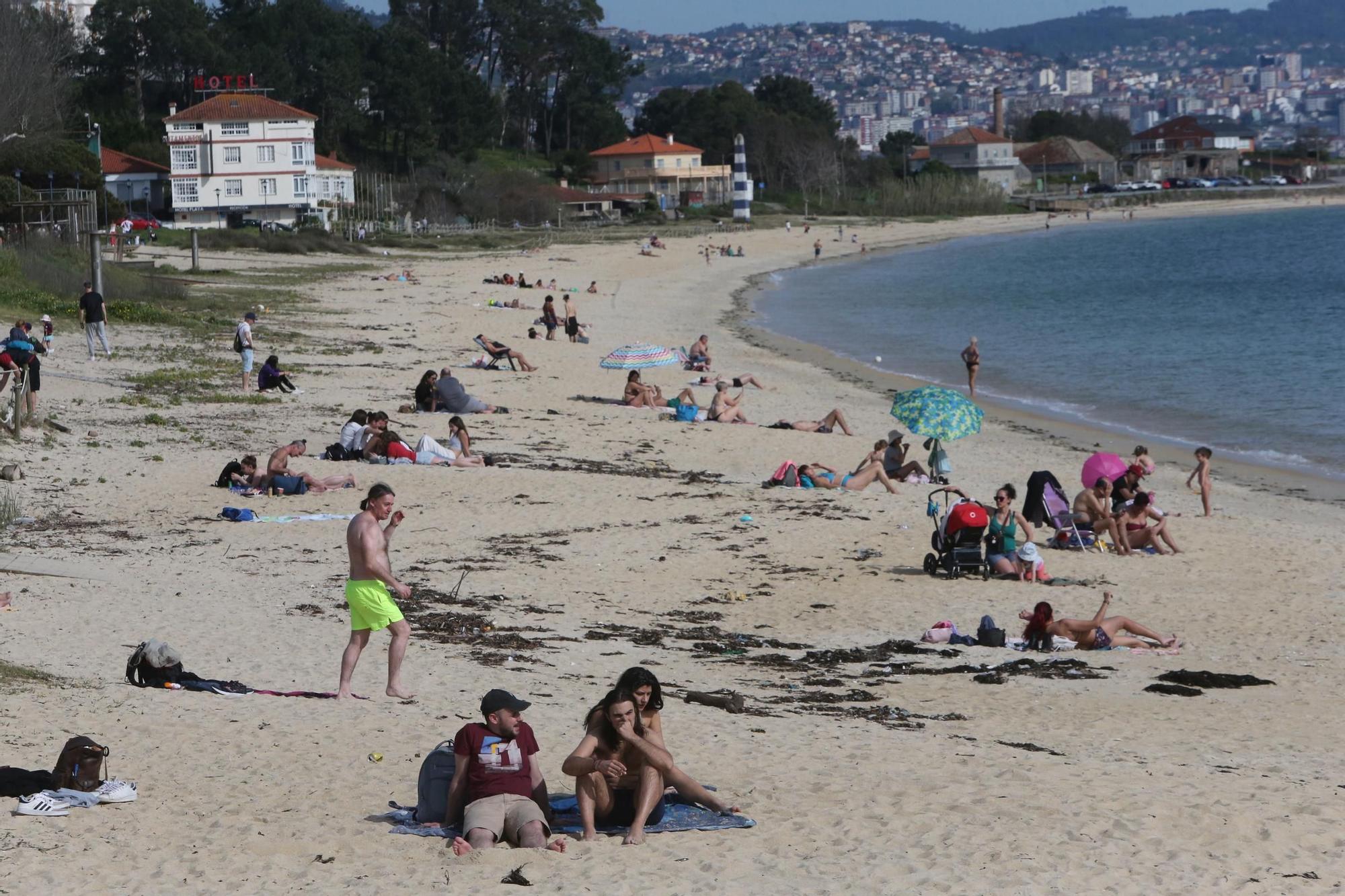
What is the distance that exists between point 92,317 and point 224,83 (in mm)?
60537

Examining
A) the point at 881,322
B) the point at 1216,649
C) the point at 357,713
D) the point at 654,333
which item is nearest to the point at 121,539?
the point at 357,713

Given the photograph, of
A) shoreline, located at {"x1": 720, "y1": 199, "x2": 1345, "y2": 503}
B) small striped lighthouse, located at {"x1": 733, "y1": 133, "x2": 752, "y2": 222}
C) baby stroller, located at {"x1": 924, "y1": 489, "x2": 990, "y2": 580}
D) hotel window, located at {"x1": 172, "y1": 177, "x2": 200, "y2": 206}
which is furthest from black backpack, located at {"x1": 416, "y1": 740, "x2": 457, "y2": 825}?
small striped lighthouse, located at {"x1": 733, "y1": 133, "x2": 752, "y2": 222}

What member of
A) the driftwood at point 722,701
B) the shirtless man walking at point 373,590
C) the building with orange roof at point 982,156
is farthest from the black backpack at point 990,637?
the building with orange roof at point 982,156

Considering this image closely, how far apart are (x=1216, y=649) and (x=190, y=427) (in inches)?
484

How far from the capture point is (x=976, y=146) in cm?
13188

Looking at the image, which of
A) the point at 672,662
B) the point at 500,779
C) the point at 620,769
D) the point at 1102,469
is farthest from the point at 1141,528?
the point at 500,779

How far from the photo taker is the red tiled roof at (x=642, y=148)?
9900 centimetres

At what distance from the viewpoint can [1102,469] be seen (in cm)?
1569

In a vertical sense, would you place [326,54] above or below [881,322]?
above

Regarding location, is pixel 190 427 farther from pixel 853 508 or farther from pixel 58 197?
pixel 58 197

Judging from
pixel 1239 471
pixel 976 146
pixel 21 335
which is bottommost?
pixel 1239 471

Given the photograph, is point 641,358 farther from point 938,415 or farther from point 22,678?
point 22,678

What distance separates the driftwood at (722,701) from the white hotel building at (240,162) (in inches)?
2464

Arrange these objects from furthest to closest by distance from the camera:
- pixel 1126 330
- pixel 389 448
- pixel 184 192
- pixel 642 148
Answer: pixel 642 148 → pixel 184 192 → pixel 1126 330 → pixel 389 448
